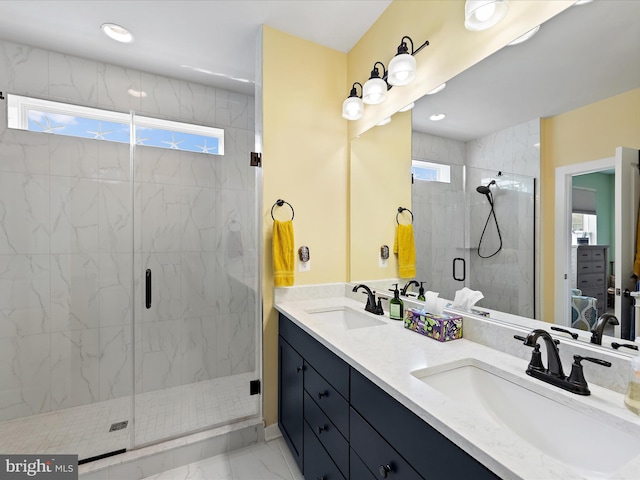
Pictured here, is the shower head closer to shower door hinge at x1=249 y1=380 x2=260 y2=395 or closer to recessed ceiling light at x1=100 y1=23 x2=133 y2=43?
shower door hinge at x1=249 y1=380 x2=260 y2=395

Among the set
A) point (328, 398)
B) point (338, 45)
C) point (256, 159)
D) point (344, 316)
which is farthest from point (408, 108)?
point (328, 398)

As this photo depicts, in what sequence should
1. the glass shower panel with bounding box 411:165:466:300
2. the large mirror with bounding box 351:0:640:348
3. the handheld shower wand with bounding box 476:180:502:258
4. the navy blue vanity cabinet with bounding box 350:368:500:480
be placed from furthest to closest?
the glass shower panel with bounding box 411:165:466:300, the handheld shower wand with bounding box 476:180:502:258, the large mirror with bounding box 351:0:640:348, the navy blue vanity cabinet with bounding box 350:368:500:480

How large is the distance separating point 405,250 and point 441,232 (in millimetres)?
283

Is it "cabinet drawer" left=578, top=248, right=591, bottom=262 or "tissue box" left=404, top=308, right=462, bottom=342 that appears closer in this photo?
"cabinet drawer" left=578, top=248, right=591, bottom=262

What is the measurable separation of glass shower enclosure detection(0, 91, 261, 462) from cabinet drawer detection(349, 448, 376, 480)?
1071 mm

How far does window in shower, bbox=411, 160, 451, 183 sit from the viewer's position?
4.78ft

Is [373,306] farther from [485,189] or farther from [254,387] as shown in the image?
[254,387]

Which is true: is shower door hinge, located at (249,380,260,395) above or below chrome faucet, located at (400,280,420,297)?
below

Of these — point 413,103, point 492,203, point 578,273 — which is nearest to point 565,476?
point 578,273

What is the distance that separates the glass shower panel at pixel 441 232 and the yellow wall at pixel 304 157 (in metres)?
0.67

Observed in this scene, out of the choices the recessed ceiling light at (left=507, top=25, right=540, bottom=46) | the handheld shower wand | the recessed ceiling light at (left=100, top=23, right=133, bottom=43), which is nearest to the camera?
the recessed ceiling light at (left=507, top=25, right=540, bottom=46)

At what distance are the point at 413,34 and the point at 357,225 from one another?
3.81ft

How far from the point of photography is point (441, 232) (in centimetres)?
149

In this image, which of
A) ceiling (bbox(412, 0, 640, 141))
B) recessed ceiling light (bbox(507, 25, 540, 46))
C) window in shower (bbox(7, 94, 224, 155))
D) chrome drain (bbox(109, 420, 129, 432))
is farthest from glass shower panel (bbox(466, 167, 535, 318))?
chrome drain (bbox(109, 420, 129, 432))
